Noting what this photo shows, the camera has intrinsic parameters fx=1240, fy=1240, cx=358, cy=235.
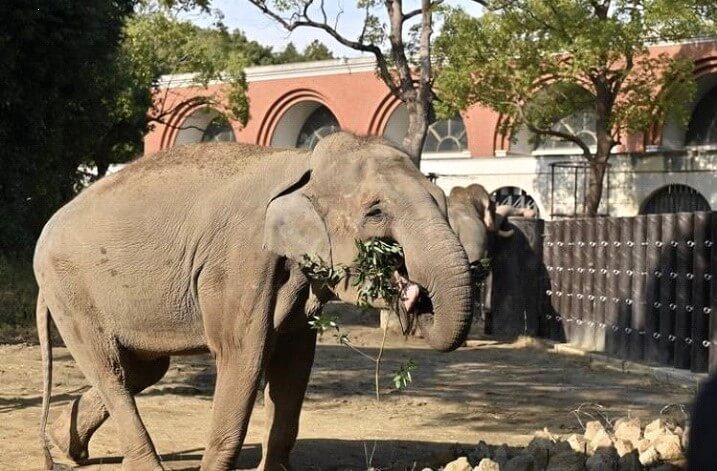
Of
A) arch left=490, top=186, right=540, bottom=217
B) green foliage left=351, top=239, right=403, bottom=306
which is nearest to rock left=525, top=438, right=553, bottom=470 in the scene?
green foliage left=351, top=239, right=403, bottom=306

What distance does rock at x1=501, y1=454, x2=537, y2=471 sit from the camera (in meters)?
6.27

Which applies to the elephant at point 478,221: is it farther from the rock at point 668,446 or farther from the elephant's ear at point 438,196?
the elephant's ear at point 438,196

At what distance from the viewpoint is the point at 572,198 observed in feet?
133

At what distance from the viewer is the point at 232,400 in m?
6.48

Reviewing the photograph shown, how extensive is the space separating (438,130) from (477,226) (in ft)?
86.9

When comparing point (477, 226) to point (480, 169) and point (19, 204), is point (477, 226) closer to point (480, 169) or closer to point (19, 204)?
point (19, 204)

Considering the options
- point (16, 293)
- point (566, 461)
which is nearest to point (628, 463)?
point (566, 461)

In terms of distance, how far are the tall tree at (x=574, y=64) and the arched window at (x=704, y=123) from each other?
3977 mm

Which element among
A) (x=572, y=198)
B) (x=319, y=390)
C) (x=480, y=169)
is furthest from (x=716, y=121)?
Answer: (x=319, y=390)

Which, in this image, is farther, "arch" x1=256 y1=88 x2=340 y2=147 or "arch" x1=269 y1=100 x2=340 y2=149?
"arch" x1=269 y1=100 x2=340 y2=149

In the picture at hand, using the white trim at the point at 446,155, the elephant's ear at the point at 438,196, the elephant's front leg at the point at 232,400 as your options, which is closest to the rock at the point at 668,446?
the elephant's ear at the point at 438,196

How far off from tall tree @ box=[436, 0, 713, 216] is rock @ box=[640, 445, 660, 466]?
25792 millimetres

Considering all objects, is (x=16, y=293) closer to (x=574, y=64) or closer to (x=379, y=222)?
(x=379, y=222)

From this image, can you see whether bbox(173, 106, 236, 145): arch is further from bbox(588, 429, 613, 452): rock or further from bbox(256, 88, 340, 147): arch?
bbox(588, 429, 613, 452): rock
